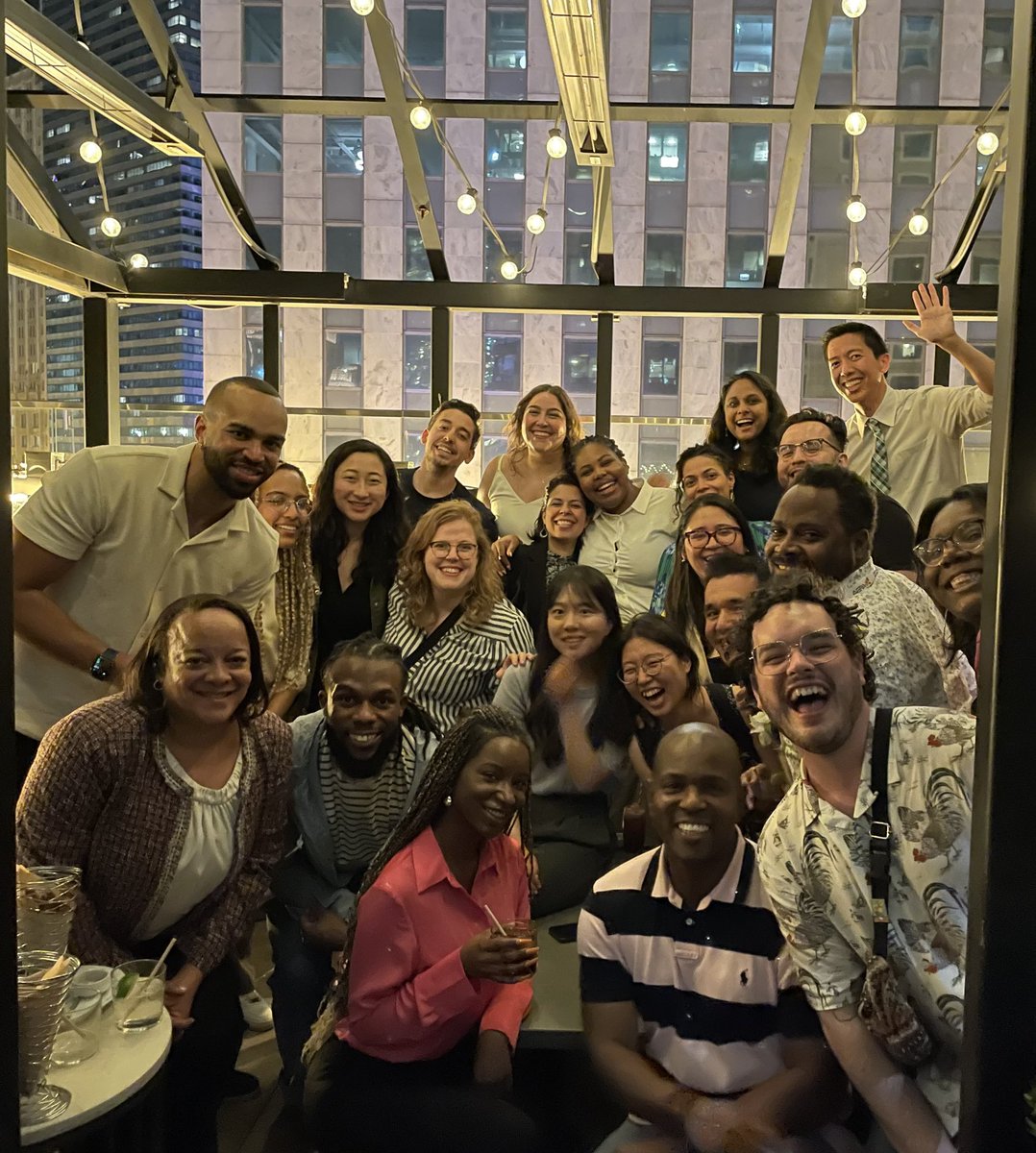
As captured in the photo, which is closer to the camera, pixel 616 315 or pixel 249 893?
pixel 249 893

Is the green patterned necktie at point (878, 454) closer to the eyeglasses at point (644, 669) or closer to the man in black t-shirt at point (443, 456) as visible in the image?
the man in black t-shirt at point (443, 456)

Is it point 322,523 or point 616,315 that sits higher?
point 616,315

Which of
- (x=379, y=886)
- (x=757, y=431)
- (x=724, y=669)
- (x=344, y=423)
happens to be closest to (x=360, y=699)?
(x=379, y=886)

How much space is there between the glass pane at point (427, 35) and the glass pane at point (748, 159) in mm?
2516

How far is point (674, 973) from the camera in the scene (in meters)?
1.53

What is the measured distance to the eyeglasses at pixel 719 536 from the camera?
234 cm

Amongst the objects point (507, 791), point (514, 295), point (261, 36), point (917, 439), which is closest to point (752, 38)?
point (261, 36)

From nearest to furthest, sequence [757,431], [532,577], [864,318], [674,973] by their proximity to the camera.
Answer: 1. [674,973]
2. [532,577]
3. [757,431]
4. [864,318]

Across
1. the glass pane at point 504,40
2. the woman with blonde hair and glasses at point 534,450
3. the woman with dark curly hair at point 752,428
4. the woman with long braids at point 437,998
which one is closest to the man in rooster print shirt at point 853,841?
the woman with long braids at point 437,998

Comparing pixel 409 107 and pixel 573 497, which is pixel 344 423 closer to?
pixel 409 107

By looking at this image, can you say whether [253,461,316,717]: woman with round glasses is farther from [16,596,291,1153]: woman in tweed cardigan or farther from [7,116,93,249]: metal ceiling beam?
[7,116,93,249]: metal ceiling beam

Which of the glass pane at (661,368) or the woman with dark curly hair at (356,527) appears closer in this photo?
the woman with dark curly hair at (356,527)

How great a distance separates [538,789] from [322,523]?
1.19 metres

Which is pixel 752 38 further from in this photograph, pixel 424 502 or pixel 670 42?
pixel 424 502
